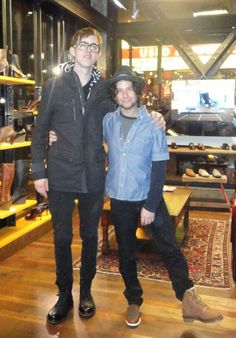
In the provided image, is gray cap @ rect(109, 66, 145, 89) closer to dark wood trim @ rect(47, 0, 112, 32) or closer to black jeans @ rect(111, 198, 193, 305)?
black jeans @ rect(111, 198, 193, 305)

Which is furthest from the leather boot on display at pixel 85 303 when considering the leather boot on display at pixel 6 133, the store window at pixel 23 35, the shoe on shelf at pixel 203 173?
the shoe on shelf at pixel 203 173

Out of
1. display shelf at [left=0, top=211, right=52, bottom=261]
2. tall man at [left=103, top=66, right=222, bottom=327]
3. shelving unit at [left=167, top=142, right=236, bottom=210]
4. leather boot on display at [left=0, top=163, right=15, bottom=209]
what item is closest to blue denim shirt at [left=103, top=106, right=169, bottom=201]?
tall man at [left=103, top=66, right=222, bottom=327]

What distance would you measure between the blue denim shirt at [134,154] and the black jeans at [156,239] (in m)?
0.07

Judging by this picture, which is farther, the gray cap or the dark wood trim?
the dark wood trim

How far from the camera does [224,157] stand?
538cm

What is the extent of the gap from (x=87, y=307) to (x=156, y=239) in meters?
0.62

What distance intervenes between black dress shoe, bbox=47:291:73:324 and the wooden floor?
0.13 feet

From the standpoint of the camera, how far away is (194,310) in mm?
2045

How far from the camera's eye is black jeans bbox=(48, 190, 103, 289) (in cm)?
207

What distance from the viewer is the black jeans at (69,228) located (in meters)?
2.07

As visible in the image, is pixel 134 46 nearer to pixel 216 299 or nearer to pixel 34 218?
pixel 34 218

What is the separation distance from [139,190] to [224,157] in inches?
146

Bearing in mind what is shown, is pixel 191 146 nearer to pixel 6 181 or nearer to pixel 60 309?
pixel 6 181

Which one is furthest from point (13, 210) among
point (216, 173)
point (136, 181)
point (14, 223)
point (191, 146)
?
point (191, 146)
